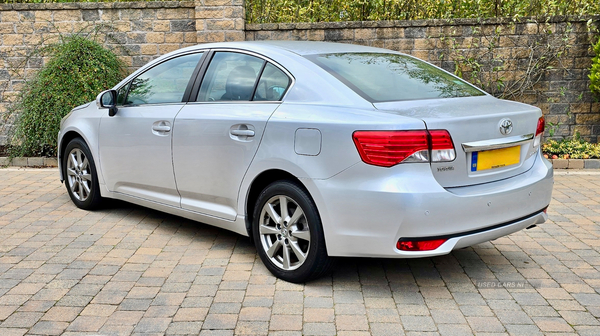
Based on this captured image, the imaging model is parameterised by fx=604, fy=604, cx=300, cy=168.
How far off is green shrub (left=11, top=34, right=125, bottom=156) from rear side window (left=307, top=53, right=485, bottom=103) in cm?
551

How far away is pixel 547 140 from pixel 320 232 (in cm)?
648

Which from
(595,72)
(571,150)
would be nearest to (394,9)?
(595,72)

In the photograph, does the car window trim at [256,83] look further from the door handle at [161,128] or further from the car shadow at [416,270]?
the car shadow at [416,270]

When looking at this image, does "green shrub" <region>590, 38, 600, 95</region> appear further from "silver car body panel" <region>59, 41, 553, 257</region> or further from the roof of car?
"silver car body panel" <region>59, 41, 553, 257</region>

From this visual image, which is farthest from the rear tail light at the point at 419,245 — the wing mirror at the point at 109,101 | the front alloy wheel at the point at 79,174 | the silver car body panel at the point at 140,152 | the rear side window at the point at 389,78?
the front alloy wheel at the point at 79,174

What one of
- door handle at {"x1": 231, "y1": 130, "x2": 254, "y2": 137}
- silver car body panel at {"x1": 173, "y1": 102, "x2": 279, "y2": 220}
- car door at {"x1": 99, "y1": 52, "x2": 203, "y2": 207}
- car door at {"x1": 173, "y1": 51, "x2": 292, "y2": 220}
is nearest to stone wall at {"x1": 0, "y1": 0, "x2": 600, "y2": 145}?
car door at {"x1": 99, "y1": 52, "x2": 203, "y2": 207}

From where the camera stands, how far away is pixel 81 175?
19.9ft

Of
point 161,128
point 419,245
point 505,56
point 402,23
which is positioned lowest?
point 419,245

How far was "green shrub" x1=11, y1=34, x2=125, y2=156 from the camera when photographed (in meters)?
8.77

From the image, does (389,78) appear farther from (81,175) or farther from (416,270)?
(81,175)

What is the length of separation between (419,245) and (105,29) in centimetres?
768

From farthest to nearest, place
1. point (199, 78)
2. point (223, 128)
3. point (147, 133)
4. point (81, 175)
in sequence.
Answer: point (81, 175) < point (147, 133) < point (199, 78) < point (223, 128)

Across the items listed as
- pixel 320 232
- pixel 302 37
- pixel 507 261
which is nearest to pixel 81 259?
pixel 320 232

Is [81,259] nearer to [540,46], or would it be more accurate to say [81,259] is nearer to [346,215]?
[346,215]
